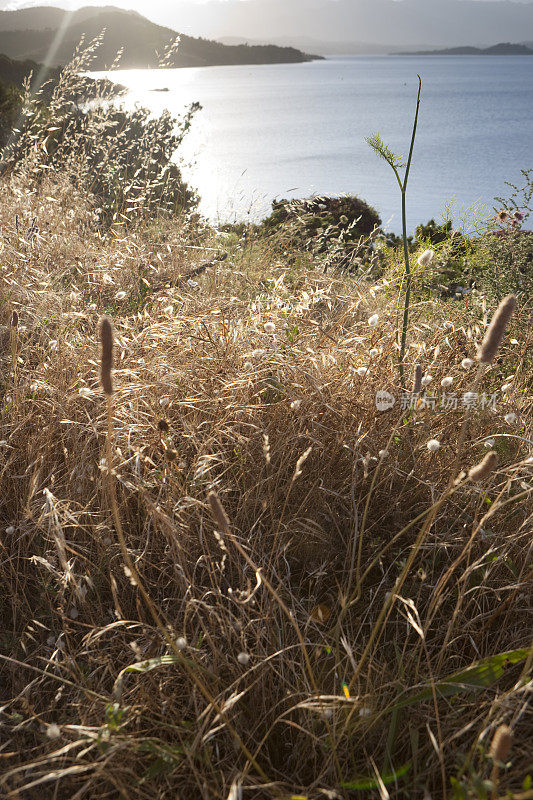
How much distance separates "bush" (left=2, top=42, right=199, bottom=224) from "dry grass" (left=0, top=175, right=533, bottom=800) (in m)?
2.45

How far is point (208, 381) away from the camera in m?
1.96

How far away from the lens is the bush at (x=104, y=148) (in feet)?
14.6

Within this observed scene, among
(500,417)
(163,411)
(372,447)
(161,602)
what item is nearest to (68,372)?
(163,411)

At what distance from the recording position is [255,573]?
141 centimetres

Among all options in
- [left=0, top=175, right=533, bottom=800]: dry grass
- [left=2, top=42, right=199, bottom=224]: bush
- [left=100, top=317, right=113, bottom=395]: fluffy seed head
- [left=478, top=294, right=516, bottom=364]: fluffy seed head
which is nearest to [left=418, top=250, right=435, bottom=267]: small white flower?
[left=0, top=175, right=533, bottom=800]: dry grass

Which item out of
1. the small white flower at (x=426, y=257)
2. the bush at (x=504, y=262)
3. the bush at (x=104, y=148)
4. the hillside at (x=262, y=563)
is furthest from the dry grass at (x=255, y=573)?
the bush at (x=104, y=148)

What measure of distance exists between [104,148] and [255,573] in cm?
376

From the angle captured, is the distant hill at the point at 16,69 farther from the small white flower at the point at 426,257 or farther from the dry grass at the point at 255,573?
the small white flower at the point at 426,257

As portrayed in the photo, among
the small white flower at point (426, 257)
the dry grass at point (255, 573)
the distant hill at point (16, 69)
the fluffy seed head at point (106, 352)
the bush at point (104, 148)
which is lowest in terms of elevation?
the dry grass at point (255, 573)

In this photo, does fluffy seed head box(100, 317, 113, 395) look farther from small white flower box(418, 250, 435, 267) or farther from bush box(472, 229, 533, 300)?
bush box(472, 229, 533, 300)

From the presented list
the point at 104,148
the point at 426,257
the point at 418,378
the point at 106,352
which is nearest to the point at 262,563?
the point at 418,378

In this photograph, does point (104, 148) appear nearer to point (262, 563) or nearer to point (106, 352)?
point (262, 563)

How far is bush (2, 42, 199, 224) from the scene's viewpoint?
4438mm

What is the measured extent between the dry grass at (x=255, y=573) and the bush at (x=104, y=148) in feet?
8.02
